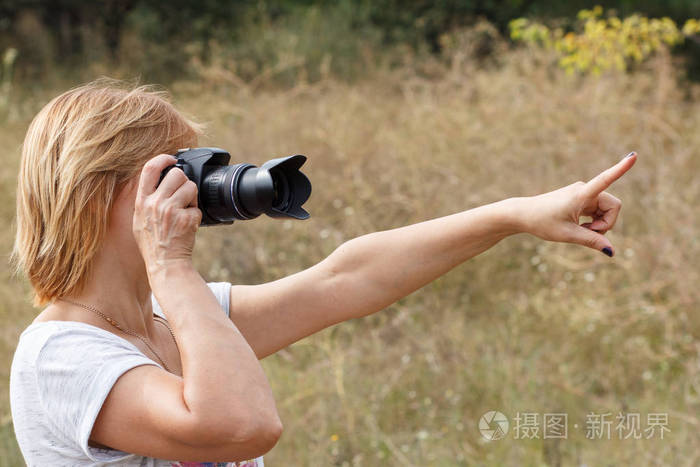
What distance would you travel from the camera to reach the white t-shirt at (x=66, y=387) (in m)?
1.18

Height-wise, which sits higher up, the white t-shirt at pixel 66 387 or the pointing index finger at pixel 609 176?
the pointing index finger at pixel 609 176

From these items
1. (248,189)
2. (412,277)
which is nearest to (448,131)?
(412,277)

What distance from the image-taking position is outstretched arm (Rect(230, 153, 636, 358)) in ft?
5.34

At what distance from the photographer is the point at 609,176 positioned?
1358mm

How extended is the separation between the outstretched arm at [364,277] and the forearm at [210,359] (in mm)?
486

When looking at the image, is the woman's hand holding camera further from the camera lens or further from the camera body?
the camera lens

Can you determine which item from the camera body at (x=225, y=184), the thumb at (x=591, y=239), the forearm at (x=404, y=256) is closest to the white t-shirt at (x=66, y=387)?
the camera body at (x=225, y=184)

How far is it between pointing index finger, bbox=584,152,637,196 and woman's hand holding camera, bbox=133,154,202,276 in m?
0.69

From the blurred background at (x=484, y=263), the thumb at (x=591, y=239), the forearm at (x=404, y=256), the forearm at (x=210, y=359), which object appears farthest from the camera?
the blurred background at (x=484, y=263)

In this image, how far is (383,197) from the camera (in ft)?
15.8

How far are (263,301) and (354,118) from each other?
4535mm

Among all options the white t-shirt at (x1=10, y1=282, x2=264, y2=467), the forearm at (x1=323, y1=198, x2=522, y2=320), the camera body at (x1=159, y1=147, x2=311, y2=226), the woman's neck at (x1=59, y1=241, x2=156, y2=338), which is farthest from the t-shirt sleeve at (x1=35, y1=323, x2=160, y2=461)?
the forearm at (x1=323, y1=198, x2=522, y2=320)

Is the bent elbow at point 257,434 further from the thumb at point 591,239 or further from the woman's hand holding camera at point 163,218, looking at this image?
the thumb at point 591,239

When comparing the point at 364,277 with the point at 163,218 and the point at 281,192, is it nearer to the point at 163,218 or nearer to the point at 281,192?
the point at 281,192
